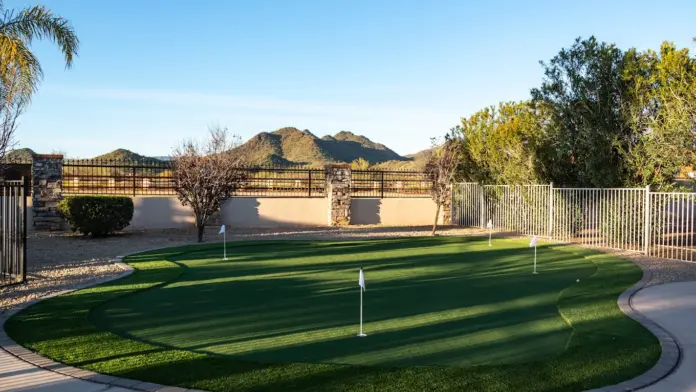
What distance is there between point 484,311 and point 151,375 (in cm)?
455

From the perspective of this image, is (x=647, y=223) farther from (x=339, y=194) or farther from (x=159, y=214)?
(x=159, y=214)

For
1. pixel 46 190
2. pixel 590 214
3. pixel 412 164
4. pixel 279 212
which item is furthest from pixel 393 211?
pixel 412 164

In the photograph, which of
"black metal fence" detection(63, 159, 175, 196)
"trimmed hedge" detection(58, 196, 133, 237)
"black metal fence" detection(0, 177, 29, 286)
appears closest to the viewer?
"black metal fence" detection(0, 177, 29, 286)

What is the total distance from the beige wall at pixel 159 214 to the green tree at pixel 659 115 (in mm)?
15884

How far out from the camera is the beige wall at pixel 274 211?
879 inches

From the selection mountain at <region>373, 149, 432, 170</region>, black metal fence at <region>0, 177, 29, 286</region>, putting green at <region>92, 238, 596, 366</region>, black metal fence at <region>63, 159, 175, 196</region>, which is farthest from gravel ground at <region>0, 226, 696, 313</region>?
black metal fence at <region>63, 159, 175, 196</region>

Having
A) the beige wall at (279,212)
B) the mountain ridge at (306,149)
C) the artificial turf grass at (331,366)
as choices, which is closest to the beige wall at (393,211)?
the beige wall at (279,212)

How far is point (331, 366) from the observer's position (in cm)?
511

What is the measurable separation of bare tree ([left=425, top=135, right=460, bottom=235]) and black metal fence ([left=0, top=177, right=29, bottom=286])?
1366 centimetres

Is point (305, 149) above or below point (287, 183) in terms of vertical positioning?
above

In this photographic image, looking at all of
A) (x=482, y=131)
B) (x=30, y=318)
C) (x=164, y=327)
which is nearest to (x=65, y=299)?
(x=30, y=318)

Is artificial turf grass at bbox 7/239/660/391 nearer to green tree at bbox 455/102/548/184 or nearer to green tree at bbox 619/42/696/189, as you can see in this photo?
green tree at bbox 619/42/696/189

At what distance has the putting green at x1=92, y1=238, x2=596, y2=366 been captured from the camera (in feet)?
18.8

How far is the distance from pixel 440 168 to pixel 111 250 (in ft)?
37.7
